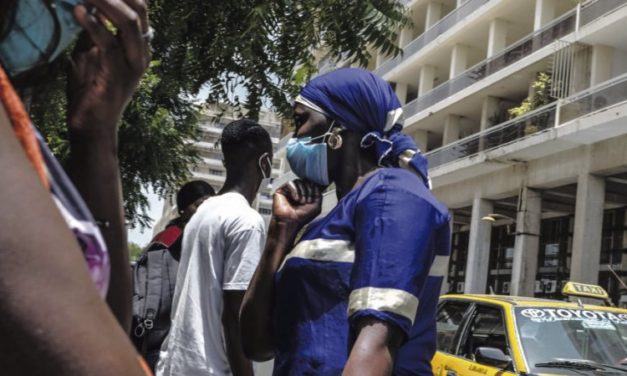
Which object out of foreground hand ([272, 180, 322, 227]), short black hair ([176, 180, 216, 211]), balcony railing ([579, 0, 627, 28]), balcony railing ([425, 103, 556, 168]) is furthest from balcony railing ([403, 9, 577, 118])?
foreground hand ([272, 180, 322, 227])

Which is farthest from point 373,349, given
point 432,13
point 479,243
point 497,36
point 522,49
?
point 432,13

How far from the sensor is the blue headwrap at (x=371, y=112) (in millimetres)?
2074

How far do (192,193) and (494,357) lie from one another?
2746 mm

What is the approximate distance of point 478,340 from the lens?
20.9ft

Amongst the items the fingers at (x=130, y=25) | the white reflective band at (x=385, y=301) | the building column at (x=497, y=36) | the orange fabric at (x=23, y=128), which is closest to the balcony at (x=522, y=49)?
the building column at (x=497, y=36)

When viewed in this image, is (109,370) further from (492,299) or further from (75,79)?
(492,299)

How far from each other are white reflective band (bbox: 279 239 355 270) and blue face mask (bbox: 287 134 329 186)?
0.34 metres

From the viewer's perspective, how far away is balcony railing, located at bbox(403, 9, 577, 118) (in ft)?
68.3

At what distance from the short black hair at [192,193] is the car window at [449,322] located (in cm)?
308

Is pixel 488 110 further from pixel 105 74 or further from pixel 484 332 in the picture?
pixel 105 74

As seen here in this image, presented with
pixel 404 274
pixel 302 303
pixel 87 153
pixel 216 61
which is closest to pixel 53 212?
pixel 87 153

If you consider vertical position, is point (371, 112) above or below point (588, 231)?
below

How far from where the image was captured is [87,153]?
1152 millimetres

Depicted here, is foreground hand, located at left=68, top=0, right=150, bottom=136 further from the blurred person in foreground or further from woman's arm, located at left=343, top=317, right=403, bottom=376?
woman's arm, located at left=343, top=317, right=403, bottom=376
